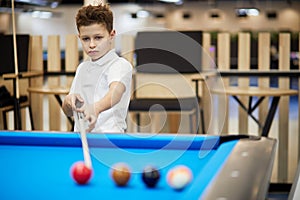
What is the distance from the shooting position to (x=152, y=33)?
197 inches

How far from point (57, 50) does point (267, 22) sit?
15.2 m

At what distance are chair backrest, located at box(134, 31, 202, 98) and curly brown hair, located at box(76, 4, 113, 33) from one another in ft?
8.06

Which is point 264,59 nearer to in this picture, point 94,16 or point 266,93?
point 266,93

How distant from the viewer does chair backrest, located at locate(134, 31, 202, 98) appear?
493 centimetres

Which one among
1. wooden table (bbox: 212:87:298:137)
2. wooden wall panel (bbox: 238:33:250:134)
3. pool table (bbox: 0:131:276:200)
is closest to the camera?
pool table (bbox: 0:131:276:200)

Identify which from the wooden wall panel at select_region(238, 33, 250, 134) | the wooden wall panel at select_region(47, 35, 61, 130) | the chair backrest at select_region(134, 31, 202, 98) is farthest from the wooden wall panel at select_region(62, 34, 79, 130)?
the wooden wall panel at select_region(238, 33, 250, 134)

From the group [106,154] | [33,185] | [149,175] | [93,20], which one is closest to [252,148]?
[149,175]

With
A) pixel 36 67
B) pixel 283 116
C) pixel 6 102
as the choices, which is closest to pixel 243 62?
pixel 283 116

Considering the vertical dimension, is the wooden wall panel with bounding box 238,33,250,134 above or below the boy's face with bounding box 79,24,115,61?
below

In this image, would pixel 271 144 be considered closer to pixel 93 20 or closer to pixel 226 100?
pixel 93 20

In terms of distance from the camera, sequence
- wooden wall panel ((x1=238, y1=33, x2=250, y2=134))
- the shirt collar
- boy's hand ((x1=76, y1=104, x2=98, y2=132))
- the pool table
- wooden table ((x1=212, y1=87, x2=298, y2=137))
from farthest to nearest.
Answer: wooden wall panel ((x1=238, y1=33, x2=250, y2=134)) → wooden table ((x1=212, y1=87, x2=298, y2=137)) → the shirt collar → boy's hand ((x1=76, y1=104, x2=98, y2=132)) → the pool table

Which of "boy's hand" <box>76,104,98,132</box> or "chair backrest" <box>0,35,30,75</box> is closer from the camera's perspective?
"boy's hand" <box>76,104,98,132</box>

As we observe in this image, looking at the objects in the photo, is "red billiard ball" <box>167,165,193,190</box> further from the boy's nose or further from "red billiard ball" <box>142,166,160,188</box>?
the boy's nose

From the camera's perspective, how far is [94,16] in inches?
92.9
